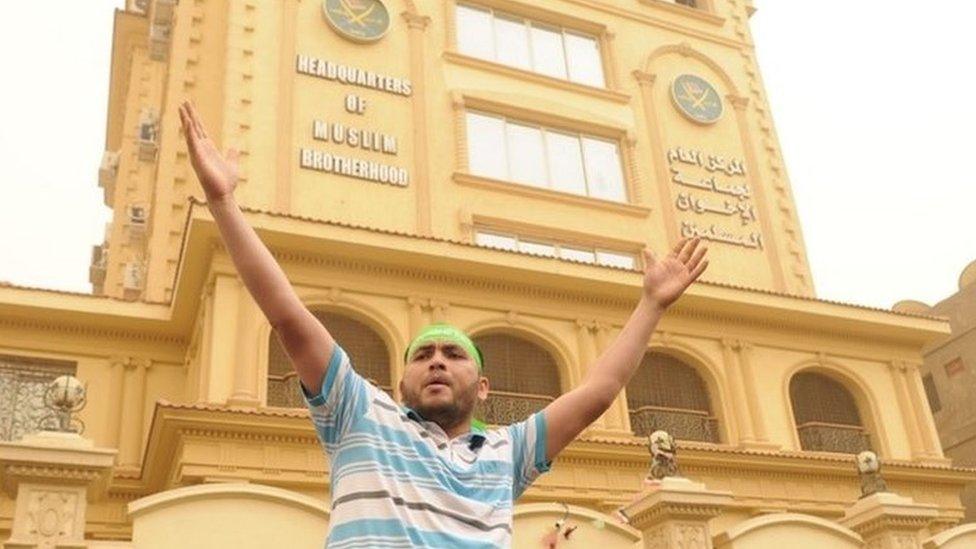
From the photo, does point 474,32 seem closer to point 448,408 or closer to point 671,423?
point 671,423

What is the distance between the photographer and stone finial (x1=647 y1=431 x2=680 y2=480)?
10.0 m

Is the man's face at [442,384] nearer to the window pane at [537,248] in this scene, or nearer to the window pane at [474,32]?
the window pane at [537,248]

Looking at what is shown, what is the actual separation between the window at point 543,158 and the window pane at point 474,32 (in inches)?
65.7

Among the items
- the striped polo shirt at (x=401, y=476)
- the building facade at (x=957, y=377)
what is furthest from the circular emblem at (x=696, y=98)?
the striped polo shirt at (x=401, y=476)

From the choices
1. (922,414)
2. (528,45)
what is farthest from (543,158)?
(922,414)

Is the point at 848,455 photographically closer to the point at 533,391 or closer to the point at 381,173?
the point at 533,391

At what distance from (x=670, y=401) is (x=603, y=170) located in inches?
211

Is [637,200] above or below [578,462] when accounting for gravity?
above

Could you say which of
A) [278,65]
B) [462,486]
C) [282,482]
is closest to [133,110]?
[278,65]

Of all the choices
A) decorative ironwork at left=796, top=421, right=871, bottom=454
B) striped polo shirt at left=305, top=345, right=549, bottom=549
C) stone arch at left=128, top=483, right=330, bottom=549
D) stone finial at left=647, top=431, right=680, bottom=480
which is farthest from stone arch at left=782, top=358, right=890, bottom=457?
striped polo shirt at left=305, top=345, right=549, bottom=549

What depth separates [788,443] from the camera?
1662cm

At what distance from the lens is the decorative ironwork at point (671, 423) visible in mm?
Answer: 16094

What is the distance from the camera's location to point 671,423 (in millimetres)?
16172

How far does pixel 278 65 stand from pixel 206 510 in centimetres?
1041
